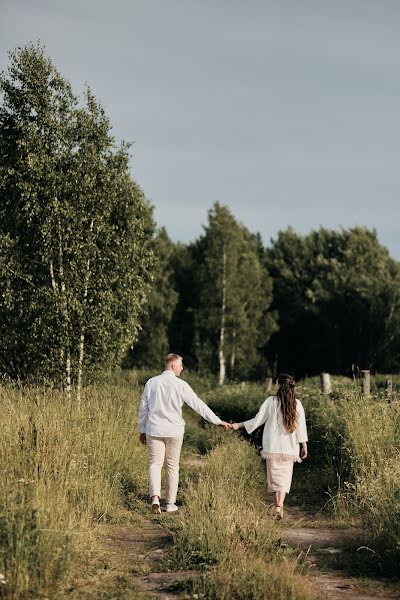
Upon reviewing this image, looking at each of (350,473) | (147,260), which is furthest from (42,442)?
(147,260)

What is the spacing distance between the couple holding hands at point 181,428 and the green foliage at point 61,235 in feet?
32.1

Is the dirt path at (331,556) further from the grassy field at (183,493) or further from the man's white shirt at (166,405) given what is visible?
the man's white shirt at (166,405)

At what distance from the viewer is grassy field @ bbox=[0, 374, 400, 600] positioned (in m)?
6.31

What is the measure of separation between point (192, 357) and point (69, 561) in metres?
40.7

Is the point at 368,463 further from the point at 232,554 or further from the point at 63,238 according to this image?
the point at 63,238

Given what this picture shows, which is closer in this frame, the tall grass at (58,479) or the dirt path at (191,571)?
the tall grass at (58,479)

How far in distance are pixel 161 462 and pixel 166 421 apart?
55 centimetres

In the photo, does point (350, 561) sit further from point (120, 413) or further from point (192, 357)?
point (192, 357)

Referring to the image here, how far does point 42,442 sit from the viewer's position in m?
9.41

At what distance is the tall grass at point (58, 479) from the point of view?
621cm

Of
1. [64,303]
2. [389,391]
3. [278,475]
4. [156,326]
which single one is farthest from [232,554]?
[156,326]

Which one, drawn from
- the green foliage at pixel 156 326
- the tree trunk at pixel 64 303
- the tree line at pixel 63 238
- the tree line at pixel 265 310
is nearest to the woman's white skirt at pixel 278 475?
the tree line at pixel 63 238

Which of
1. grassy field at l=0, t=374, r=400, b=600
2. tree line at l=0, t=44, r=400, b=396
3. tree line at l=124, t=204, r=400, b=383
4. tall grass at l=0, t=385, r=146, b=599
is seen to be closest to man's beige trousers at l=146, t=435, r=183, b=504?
grassy field at l=0, t=374, r=400, b=600

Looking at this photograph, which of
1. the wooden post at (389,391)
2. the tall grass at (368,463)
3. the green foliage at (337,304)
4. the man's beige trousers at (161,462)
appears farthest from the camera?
the green foliage at (337,304)
